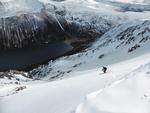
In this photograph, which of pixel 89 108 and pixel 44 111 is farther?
pixel 44 111

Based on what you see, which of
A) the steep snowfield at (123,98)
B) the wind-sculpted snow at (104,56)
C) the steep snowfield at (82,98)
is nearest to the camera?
the steep snowfield at (123,98)

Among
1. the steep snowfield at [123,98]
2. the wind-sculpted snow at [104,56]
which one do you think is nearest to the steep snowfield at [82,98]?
the steep snowfield at [123,98]

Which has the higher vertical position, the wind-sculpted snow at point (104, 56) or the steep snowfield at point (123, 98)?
the steep snowfield at point (123, 98)

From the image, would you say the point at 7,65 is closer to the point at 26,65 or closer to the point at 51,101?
the point at 26,65

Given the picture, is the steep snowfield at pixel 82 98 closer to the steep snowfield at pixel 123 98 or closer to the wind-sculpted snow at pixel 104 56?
the steep snowfield at pixel 123 98

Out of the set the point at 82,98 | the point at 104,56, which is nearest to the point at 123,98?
the point at 82,98

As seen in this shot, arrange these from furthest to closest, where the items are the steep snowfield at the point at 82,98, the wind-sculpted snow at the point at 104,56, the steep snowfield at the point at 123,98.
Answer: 1. the wind-sculpted snow at the point at 104,56
2. the steep snowfield at the point at 82,98
3. the steep snowfield at the point at 123,98

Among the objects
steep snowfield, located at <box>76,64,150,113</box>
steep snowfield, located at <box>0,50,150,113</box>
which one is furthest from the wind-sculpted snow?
steep snowfield, located at <box>76,64,150,113</box>

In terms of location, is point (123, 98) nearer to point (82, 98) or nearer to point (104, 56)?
point (82, 98)

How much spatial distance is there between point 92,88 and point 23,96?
30.3 ft

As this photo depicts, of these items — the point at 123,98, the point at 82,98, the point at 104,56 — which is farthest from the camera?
the point at 104,56

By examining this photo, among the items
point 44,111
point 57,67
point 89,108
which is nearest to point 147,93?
point 89,108

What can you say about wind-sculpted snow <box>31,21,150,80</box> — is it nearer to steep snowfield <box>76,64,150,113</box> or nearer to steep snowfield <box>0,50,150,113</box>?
steep snowfield <box>0,50,150,113</box>

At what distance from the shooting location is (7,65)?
605ft
